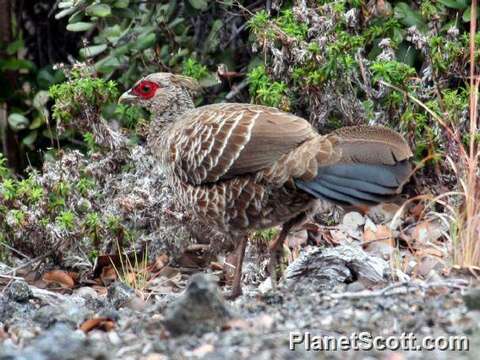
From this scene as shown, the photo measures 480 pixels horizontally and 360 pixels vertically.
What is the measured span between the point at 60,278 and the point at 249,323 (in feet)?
9.23

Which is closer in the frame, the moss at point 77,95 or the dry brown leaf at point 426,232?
the dry brown leaf at point 426,232

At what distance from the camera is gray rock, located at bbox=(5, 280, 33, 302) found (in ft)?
18.7

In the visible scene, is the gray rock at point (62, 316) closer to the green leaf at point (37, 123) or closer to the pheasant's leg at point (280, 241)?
the pheasant's leg at point (280, 241)

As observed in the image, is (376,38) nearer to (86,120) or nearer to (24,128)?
(86,120)

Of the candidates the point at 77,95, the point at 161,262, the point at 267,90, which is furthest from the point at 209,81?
the point at 161,262

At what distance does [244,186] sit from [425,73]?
1.76 meters

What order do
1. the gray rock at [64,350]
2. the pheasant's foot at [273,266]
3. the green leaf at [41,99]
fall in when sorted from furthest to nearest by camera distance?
the green leaf at [41,99] → the pheasant's foot at [273,266] → the gray rock at [64,350]

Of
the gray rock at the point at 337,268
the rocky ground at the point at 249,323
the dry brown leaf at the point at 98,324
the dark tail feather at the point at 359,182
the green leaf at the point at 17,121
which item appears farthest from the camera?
the green leaf at the point at 17,121

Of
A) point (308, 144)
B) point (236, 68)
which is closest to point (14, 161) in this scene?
point (236, 68)

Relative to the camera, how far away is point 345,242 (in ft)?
21.4

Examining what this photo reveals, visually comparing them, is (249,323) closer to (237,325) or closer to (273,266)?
(237,325)

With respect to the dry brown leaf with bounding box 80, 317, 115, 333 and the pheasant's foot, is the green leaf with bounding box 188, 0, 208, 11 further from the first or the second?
the dry brown leaf with bounding box 80, 317, 115, 333

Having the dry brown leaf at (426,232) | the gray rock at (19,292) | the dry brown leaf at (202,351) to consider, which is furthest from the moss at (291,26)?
the dry brown leaf at (202,351)

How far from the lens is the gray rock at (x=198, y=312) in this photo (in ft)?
13.1
